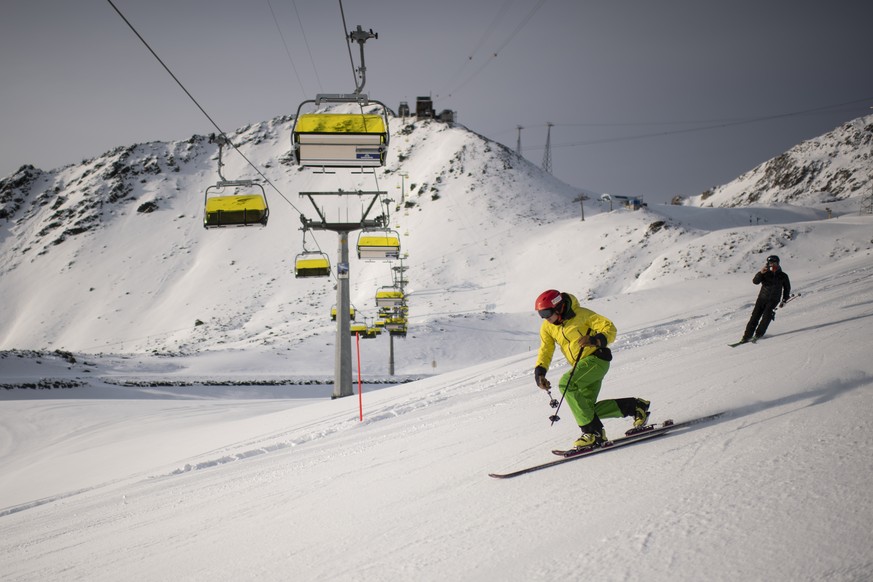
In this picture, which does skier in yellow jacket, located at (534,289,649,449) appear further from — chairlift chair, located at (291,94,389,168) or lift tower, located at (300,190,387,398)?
lift tower, located at (300,190,387,398)

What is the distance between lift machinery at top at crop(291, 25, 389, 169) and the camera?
9.75 meters

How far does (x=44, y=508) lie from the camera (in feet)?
24.7

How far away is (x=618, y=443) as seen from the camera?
4.80 m

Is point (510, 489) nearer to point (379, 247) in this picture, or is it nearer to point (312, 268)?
point (379, 247)

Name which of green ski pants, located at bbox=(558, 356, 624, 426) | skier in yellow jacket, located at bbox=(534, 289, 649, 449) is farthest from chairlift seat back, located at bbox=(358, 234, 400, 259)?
green ski pants, located at bbox=(558, 356, 624, 426)

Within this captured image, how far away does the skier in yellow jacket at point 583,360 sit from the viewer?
4.83 meters

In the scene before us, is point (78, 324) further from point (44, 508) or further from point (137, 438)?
point (44, 508)

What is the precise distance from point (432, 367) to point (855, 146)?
149574 millimetres

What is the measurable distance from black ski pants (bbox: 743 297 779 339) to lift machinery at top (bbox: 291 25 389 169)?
24.6 ft

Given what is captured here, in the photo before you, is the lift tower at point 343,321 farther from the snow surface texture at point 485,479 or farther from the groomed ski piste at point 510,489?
Answer: the groomed ski piste at point 510,489

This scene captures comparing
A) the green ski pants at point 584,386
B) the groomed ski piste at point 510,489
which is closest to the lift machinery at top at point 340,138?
the groomed ski piste at point 510,489

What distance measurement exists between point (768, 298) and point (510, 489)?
8441 mm

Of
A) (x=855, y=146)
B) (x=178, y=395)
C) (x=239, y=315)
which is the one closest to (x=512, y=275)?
(x=239, y=315)

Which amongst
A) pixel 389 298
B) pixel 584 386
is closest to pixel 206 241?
pixel 389 298
